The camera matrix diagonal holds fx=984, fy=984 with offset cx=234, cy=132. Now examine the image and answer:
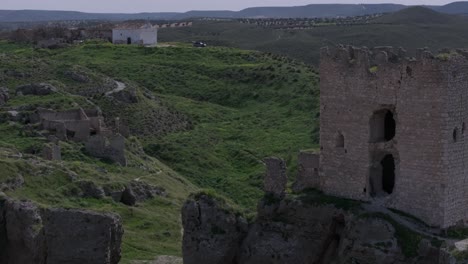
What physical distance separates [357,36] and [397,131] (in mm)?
88738

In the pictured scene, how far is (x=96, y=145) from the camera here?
1954 inches

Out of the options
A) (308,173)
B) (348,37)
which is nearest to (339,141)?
(308,173)

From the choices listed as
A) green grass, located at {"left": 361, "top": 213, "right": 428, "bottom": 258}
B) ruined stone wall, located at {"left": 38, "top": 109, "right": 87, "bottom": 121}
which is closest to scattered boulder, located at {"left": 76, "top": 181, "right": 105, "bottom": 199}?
ruined stone wall, located at {"left": 38, "top": 109, "right": 87, "bottom": 121}

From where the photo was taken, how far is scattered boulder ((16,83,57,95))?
62.4 meters

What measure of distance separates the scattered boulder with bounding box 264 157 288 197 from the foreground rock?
0.83 feet

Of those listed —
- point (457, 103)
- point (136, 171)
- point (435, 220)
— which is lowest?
point (136, 171)

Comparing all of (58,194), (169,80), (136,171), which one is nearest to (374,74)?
(58,194)

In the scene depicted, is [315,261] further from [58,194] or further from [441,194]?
[58,194]

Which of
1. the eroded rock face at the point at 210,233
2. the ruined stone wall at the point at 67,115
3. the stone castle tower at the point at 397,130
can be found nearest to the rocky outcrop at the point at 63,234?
the eroded rock face at the point at 210,233

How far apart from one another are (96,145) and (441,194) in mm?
28167

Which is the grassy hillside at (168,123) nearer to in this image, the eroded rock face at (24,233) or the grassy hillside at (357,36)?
the eroded rock face at (24,233)

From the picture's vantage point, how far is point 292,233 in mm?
26109

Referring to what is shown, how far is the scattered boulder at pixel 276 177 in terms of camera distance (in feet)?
88.0

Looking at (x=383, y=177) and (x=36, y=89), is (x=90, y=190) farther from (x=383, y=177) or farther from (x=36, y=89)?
(x=36, y=89)
